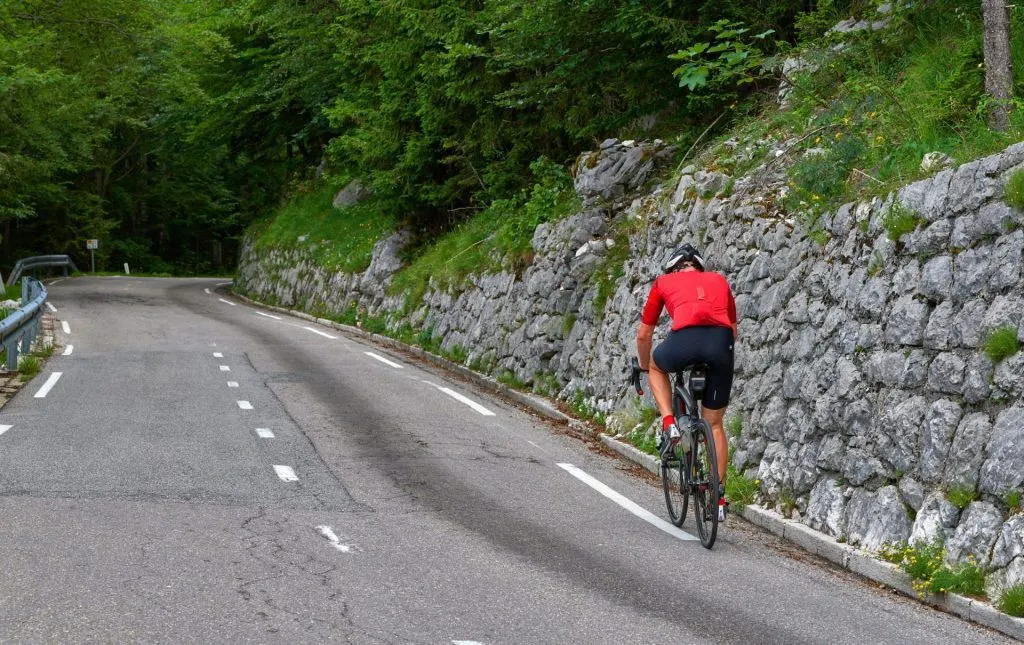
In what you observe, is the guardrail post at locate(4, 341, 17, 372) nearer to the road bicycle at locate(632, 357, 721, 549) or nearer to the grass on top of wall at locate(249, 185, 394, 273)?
the road bicycle at locate(632, 357, 721, 549)

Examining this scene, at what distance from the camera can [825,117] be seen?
11781 mm

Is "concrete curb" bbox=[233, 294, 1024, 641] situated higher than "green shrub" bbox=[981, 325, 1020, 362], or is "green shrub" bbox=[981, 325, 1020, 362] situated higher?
"green shrub" bbox=[981, 325, 1020, 362]

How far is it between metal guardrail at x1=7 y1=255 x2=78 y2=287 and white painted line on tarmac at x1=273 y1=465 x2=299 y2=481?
3526 cm

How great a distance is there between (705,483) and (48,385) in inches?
447

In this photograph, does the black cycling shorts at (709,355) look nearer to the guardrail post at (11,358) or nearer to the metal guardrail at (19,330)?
the metal guardrail at (19,330)

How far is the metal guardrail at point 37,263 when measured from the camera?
42.2 metres

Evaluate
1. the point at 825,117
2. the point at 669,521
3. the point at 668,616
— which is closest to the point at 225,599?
the point at 668,616

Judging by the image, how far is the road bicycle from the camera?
7496 mm

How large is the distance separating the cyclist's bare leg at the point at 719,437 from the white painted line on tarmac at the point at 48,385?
33.4ft

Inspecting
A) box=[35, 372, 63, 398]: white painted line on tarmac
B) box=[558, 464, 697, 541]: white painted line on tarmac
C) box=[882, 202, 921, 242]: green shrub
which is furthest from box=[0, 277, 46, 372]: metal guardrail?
box=[882, 202, 921, 242]: green shrub

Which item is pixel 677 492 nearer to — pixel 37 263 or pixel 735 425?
pixel 735 425

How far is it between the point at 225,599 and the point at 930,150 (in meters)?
7.03

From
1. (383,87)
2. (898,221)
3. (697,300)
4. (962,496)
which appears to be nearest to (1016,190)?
(898,221)

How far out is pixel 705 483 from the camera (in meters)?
7.58
